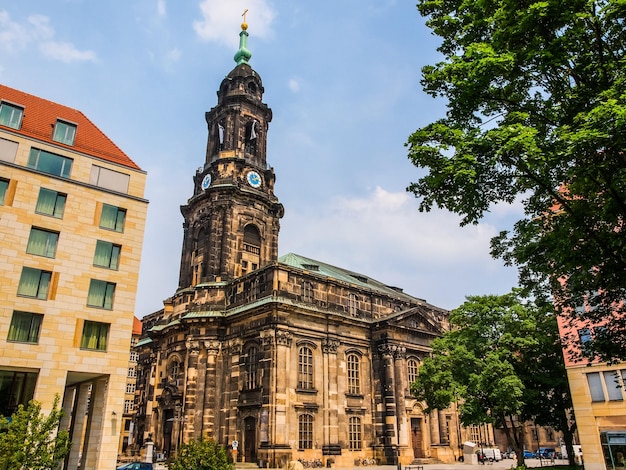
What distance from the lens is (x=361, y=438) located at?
134 feet

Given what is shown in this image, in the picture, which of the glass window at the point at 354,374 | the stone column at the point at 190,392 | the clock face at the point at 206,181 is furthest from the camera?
the clock face at the point at 206,181

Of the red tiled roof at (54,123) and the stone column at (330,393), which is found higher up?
the red tiled roof at (54,123)

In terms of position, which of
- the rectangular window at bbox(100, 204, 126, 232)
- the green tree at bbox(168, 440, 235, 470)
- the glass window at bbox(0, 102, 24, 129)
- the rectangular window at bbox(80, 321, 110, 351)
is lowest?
the green tree at bbox(168, 440, 235, 470)

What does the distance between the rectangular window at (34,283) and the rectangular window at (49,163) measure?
5.66 metres

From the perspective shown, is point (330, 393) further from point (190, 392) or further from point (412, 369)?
point (190, 392)

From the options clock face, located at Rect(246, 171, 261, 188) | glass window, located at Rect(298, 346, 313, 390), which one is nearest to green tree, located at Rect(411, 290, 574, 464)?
glass window, located at Rect(298, 346, 313, 390)

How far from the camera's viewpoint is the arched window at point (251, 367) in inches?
1508

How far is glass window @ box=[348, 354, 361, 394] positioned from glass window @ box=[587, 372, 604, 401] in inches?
732

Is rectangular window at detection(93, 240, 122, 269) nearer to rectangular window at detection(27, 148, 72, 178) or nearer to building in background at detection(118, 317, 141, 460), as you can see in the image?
rectangular window at detection(27, 148, 72, 178)

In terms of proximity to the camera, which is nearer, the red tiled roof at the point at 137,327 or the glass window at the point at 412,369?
the glass window at the point at 412,369

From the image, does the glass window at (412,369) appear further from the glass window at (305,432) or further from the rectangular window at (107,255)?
the rectangular window at (107,255)

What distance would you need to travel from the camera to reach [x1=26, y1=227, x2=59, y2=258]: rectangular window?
2573cm

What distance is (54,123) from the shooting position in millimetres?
29125

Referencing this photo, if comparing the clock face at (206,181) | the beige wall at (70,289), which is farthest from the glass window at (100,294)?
the clock face at (206,181)
